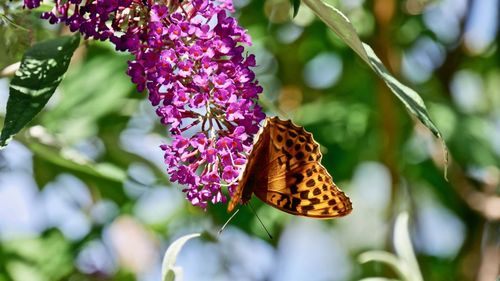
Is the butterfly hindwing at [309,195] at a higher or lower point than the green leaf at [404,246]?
higher

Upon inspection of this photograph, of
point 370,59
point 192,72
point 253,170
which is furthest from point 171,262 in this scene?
point 370,59

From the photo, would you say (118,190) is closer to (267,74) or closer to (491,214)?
(267,74)

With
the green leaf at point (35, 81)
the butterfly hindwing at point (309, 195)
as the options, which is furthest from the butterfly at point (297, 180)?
the green leaf at point (35, 81)

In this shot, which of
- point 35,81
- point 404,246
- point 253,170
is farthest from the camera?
point 404,246

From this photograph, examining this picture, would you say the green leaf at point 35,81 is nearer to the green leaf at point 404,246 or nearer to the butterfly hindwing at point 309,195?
the butterfly hindwing at point 309,195

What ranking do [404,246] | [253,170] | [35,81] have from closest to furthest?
[35,81] → [253,170] → [404,246]

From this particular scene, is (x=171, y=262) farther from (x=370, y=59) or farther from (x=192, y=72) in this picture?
(x=370, y=59)
